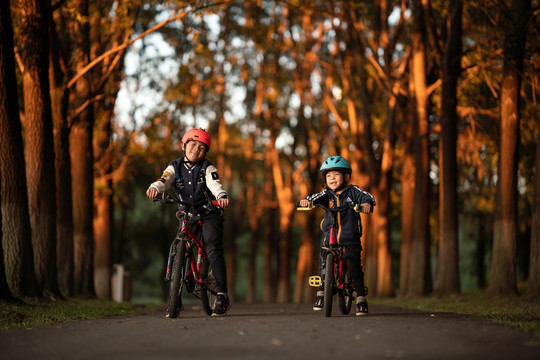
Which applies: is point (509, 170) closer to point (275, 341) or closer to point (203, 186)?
point (203, 186)

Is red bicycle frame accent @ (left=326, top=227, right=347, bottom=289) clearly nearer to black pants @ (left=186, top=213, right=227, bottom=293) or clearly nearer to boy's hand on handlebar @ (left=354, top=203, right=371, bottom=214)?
boy's hand on handlebar @ (left=354, top=203, right=371, bottom=214)

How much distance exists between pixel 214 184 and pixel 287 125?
25527 mm

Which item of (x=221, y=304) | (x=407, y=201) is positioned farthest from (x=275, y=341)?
(x=407, y=201)

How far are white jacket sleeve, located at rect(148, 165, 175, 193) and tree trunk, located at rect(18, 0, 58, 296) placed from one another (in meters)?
5.56

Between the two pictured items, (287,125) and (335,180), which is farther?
(287,125)

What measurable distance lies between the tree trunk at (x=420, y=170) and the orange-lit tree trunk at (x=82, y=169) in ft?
25.3

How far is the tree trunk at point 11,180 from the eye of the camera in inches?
490

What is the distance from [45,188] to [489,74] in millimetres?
11042

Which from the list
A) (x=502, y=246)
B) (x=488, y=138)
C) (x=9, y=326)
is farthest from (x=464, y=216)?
(x=9, y=326)

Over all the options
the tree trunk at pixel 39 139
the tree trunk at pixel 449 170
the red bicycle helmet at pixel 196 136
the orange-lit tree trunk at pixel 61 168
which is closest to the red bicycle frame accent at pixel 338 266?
the red bicycle helmet at pixel 196 136

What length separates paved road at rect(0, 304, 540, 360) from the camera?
6.16 meters

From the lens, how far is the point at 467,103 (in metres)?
22.9

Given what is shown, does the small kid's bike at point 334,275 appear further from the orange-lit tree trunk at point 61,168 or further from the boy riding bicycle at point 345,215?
the orange-lit tree trunk at point 61,168

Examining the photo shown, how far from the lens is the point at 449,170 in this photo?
63.8 feet
